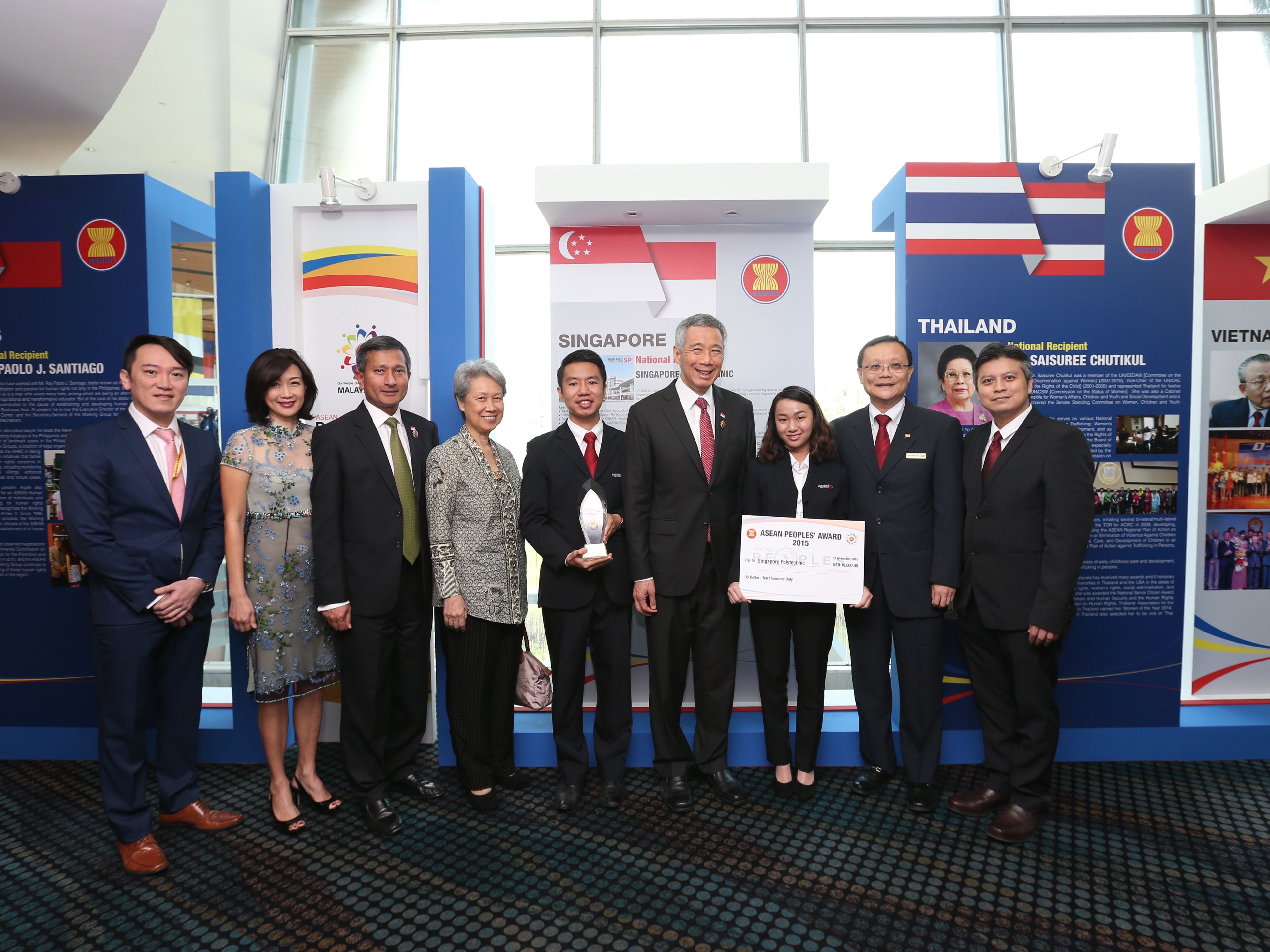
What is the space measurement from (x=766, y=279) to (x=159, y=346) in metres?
3.03

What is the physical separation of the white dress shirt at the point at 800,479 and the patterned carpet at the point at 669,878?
54.6 inches

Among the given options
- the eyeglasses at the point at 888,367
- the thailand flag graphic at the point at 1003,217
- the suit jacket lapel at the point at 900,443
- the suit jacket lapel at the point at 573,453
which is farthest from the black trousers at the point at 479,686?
the thailand flag graphic at the point at 1003,217

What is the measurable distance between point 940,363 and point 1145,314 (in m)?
1.13

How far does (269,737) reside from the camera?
290cm

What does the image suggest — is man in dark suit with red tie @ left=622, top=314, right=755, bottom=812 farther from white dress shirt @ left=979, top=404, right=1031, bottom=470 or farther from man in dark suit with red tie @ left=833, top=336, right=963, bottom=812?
white dress shirt @ left=979, top=404, right=1031, bottom=470

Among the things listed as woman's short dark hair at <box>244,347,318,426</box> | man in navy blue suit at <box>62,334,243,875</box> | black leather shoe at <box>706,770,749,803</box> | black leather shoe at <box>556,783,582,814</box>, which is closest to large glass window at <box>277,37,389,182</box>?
woman's short dark hair at <box>244,347,318,426</box>

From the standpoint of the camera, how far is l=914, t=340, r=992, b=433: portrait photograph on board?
337cm

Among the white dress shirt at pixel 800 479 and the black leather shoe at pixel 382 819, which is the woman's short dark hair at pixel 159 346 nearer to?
the black leather shoe at pixel 382 819

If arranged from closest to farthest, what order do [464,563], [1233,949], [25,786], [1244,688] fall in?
[1233,949] → [464,563] → [25,786] → [1244,688]

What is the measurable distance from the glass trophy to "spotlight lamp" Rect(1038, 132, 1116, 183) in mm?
2881

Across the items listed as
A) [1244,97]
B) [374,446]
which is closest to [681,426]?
[374,446]

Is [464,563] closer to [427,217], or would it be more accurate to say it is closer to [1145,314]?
[427,217]

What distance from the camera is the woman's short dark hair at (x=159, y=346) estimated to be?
8.63 ft

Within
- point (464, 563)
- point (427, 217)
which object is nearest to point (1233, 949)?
point (464, 563)
